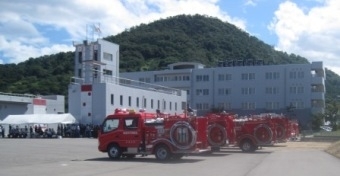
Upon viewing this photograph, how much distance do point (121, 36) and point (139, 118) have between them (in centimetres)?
12351

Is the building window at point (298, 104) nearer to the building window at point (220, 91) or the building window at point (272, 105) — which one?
the building window at point (272, 105)

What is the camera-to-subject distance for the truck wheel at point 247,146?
33469 mm

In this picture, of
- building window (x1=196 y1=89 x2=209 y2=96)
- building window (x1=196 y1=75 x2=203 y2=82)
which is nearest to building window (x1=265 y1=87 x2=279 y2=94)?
building window (x1=196 y1=89 x2=209 y2=96)

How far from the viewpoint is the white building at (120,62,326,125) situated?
91062 mm

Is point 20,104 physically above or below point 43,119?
above

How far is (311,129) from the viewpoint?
87.0m

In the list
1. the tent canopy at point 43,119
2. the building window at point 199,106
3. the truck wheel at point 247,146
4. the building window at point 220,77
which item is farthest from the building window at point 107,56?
the truck wheel at point 247,146

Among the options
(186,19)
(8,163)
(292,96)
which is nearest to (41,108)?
(292,96)

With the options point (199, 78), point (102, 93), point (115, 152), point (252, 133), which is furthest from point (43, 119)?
point (199, 78)

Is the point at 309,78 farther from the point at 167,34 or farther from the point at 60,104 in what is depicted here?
the point at 167,34

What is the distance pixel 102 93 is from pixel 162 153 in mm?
36612

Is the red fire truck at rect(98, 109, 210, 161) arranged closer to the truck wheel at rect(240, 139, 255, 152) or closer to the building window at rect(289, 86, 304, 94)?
the truck wheel at rect(240, 139, 255, 152)

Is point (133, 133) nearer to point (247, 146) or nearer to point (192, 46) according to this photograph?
point (247, 146)

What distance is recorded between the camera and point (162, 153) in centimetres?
2452
